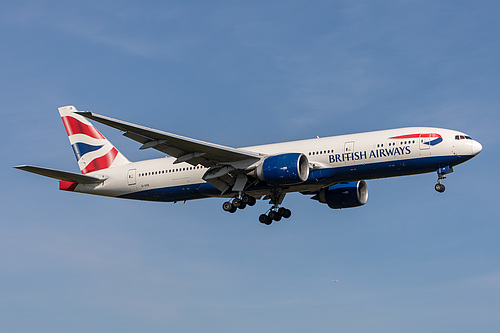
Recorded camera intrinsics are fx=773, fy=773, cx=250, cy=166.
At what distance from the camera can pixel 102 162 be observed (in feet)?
170

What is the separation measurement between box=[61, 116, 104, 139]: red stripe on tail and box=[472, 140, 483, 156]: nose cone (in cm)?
2526

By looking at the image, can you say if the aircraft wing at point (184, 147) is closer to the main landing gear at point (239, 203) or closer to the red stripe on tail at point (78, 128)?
the main landing gear at point (239, 203)

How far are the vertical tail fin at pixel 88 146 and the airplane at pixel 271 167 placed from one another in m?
0.48

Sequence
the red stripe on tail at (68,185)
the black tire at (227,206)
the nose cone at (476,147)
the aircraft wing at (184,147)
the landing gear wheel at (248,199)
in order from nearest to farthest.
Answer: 1. the aircraft wing at (184,147)
2. the nose cone at (476,147)
3. the landing gear wheel at (248,199)
4. the black tire at (227,206)
5. the red stripe on tail at (68,185)

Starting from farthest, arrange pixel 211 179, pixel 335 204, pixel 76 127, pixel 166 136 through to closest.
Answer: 1. pixel 76 127
2. pixel 335 204
3. pixel 211 179
4. pixel 166 136

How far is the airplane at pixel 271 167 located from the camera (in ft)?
137

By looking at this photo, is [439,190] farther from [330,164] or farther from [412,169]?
[330,164]

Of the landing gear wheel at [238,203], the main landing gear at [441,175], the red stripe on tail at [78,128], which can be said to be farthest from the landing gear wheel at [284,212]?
the red stripe on tail at [78,128]

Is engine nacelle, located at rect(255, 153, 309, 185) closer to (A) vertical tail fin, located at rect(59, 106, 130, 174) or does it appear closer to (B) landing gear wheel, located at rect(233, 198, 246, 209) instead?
(B) landing gear wheel, located at rect(233, 198, 246, 209)

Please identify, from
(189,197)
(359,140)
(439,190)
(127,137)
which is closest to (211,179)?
(189,197)

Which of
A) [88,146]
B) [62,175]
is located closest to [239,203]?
[62,175]

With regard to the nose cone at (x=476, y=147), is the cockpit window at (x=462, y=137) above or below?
above

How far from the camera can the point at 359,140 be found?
1682 inches

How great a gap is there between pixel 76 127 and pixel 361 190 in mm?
20204
